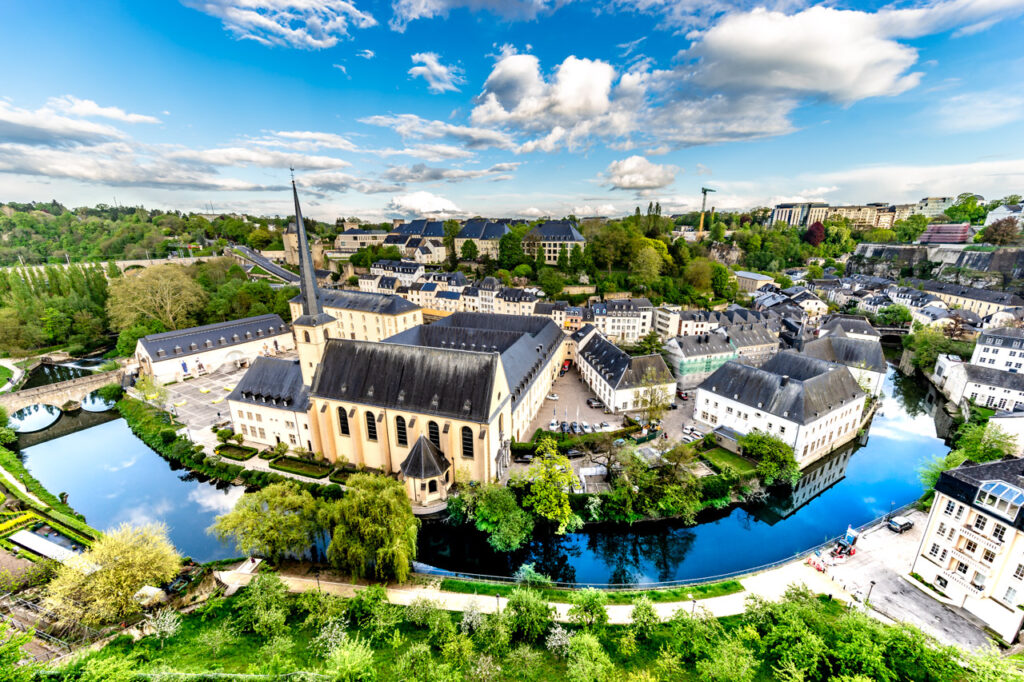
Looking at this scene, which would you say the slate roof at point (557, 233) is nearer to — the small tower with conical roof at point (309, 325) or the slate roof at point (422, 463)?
the small tower with conical roof at point (309, 325)

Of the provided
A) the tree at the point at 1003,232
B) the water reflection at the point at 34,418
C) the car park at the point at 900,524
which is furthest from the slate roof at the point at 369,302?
the tree at the point at 1003,232

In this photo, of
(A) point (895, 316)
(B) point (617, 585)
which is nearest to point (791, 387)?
(B) point (617, 585)

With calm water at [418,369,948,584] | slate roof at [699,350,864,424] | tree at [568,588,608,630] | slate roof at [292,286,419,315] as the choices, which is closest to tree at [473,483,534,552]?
calm water at [418,369,948,584]

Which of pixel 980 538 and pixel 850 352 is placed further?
pixel 850 352

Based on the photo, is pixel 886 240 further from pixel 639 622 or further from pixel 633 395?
pixel 639 622

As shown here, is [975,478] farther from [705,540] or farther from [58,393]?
[58,393]

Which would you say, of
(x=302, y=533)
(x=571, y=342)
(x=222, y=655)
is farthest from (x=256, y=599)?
(x=571, y=342)

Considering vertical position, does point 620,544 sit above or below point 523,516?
below
